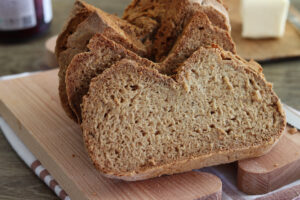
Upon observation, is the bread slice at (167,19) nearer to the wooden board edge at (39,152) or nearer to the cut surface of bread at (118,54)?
the cut surface of bread at (118,54)

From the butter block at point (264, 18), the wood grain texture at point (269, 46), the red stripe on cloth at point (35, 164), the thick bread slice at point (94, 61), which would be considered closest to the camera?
the thick bread slice at point (94, 61)

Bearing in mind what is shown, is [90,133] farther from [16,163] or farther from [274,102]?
[274,102]

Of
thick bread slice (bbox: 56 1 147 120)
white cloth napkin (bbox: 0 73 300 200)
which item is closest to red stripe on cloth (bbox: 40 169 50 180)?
white cloth napkin (bbox: 0 73 300 200)

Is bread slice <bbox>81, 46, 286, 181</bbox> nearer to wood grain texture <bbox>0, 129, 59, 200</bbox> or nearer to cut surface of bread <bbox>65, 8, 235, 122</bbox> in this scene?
cut surface of bread <bbox>65, 8, 235, 122</bbox>

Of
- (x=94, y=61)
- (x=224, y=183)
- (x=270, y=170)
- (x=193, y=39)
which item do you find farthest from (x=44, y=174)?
(x=270, y=170)

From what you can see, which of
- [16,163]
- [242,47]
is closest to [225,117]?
[16,163]

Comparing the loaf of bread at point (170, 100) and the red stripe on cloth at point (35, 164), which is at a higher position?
the loaf of bread at point (170, 100)

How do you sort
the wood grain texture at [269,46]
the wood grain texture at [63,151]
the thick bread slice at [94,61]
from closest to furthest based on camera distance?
the wood grain texture at [63,151] < the thick bread slice at [94,61] < the wood grain texture at [269,46]

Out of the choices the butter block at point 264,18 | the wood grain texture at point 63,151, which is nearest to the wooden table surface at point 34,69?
the wood grain texture at point 63,151
